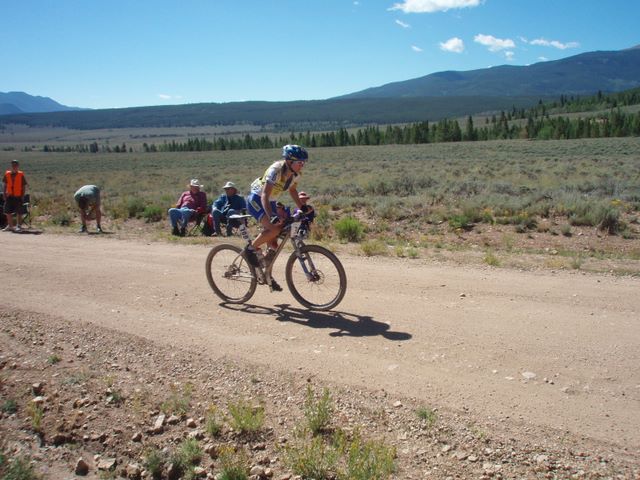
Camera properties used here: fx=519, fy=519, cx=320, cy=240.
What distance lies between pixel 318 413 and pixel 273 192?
2.97m

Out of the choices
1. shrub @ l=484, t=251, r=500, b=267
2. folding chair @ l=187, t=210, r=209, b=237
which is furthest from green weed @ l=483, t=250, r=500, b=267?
folding chair @ l=187, t=210, r=209, b=237

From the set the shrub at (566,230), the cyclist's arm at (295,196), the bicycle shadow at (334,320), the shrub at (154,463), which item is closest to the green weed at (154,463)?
the shrub at (154,463)

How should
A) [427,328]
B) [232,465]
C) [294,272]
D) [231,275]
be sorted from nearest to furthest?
[232,465]
[427,328]
[294,272]
[231,275]

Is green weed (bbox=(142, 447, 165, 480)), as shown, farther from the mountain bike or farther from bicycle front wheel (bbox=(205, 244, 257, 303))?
bicycle front wheel (bbox=(205, 244, 257, 303))

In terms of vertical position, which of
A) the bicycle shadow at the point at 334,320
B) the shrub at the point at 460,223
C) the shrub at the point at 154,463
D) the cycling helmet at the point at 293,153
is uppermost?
the cycling helmet at the point at 293,153

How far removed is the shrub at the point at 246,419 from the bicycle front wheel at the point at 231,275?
275cm

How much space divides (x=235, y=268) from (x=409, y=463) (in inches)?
156

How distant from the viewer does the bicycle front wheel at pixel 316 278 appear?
631cm

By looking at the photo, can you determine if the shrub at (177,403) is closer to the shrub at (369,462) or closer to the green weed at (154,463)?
the green weed at (154,463)

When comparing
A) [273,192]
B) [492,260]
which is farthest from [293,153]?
[492,260]

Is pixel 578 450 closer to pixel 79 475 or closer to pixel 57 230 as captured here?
pixel 79 475

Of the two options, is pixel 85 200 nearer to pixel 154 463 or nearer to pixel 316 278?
pixel 316 278

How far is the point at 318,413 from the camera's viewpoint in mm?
4066

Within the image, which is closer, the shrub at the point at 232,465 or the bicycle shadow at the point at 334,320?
the shrub at the point at 232,465
